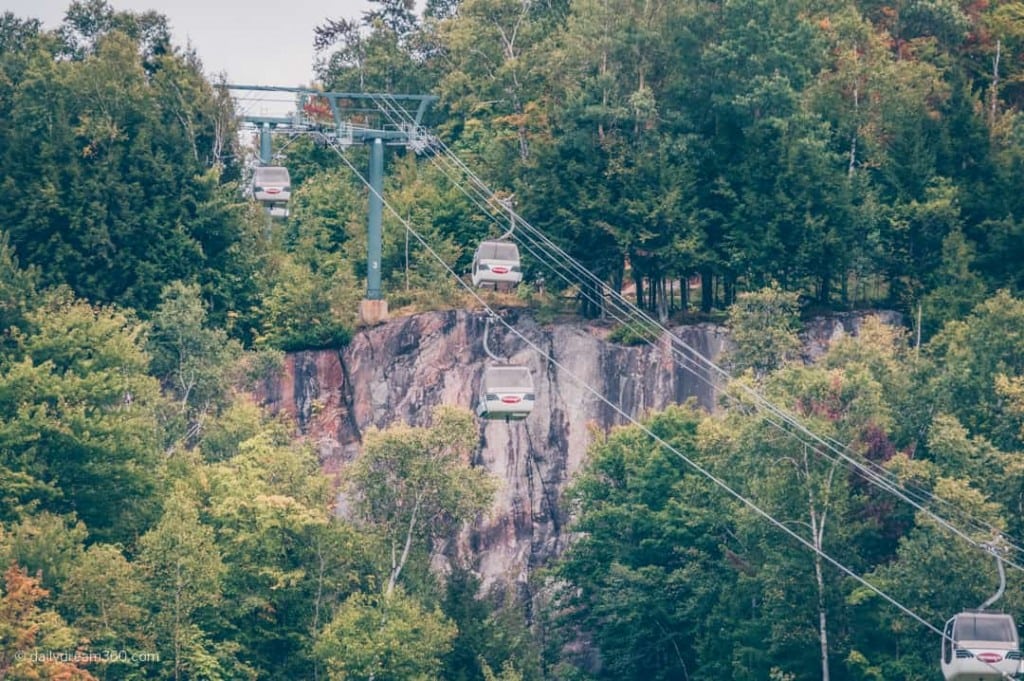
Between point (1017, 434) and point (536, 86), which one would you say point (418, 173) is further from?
point (1017, 434)

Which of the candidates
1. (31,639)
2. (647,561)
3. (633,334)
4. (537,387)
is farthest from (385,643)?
(633,334)

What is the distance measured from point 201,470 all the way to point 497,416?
11.5 m

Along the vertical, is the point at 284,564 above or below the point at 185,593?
above

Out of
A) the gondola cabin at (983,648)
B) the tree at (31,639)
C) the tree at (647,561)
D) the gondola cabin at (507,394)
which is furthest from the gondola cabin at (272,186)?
the gondola cabin at (983,648)

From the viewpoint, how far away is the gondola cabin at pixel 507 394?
2985 inches

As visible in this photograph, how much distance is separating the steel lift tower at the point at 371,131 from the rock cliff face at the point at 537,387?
1.43 meters

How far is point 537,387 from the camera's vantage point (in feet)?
293

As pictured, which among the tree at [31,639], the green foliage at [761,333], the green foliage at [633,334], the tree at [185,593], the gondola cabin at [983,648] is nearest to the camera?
the gondola cabin at [983,648]

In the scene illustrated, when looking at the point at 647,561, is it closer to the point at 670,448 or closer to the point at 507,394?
the point at 670,448

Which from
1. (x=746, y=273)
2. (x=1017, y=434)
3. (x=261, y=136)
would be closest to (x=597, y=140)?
(x=746, y=273)

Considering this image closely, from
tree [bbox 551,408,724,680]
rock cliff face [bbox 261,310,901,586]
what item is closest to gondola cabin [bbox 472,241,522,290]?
tree [bbox 551,408,724,680]

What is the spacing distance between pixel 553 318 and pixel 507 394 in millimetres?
14656

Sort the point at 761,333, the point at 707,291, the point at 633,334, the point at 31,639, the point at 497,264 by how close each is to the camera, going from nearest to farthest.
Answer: the point at 31,639, the point at 497,264, the point at 761,333, the point at 633,334, the point at 707,291

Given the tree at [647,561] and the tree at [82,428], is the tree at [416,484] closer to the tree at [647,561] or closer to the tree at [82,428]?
the tree at [647,561]
